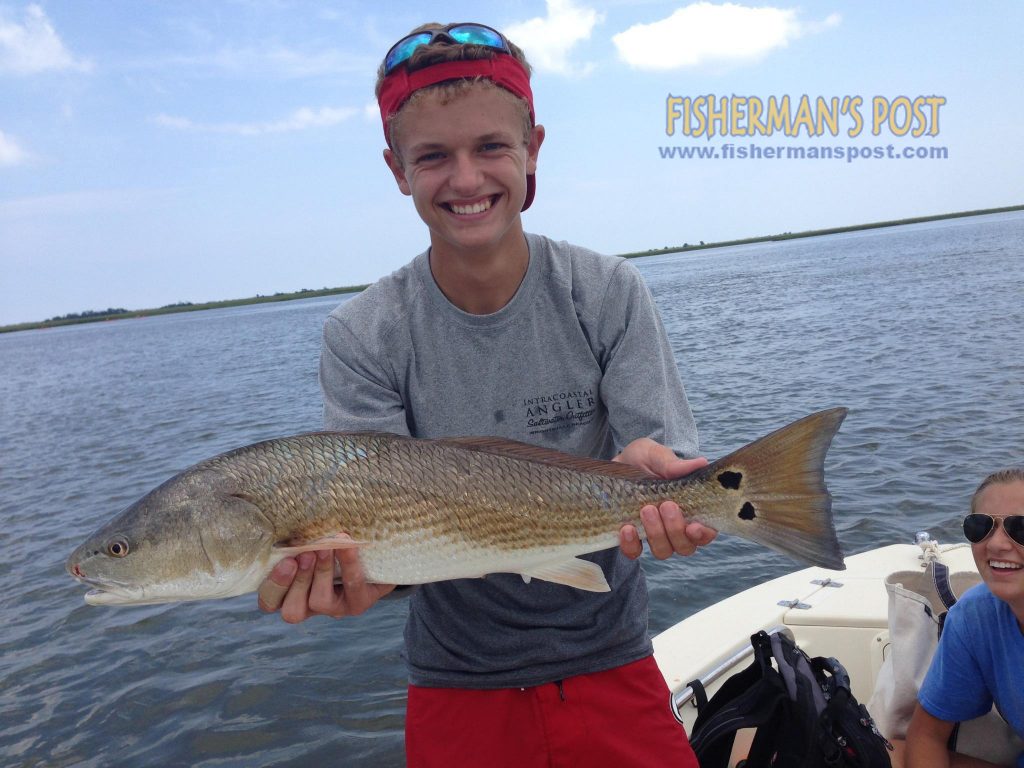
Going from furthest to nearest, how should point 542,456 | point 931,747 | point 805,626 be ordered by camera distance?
point 805,626, point 931,747, point 542,456

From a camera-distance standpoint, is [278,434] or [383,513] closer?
[383,513]

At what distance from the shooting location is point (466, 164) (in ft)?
8.93

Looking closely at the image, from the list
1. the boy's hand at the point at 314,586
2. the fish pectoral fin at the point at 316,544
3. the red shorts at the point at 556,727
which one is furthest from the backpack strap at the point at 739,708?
the fish pectoral fin at the point at 316,544

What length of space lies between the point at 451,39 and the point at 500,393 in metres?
1.33

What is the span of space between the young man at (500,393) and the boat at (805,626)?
5.76ft

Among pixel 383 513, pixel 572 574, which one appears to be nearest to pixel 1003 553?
pixel 572 574

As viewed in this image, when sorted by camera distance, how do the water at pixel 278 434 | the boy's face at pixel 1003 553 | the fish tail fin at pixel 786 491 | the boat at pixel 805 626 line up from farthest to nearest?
1. the water at pixel 278 434
2. the boat at pixel 805 626
3. the boy's face at pixel 1003 553
4. the fish tail fin at pixel 786 491

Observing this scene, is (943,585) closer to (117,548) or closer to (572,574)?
(572,574)

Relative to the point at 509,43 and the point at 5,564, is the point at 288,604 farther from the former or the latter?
the point at 5,564

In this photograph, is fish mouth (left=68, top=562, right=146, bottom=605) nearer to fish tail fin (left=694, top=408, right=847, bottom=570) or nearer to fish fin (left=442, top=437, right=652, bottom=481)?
fish fin (left=442, top=437, right=652, bottom=481)

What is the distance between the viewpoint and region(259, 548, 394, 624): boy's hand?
8.87 ft

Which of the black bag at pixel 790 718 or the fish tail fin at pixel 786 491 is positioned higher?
the fish tail fin at pixel 786 491

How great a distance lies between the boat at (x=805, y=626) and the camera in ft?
14.9

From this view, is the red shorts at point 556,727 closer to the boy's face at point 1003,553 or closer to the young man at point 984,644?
the young man at point 984,644
